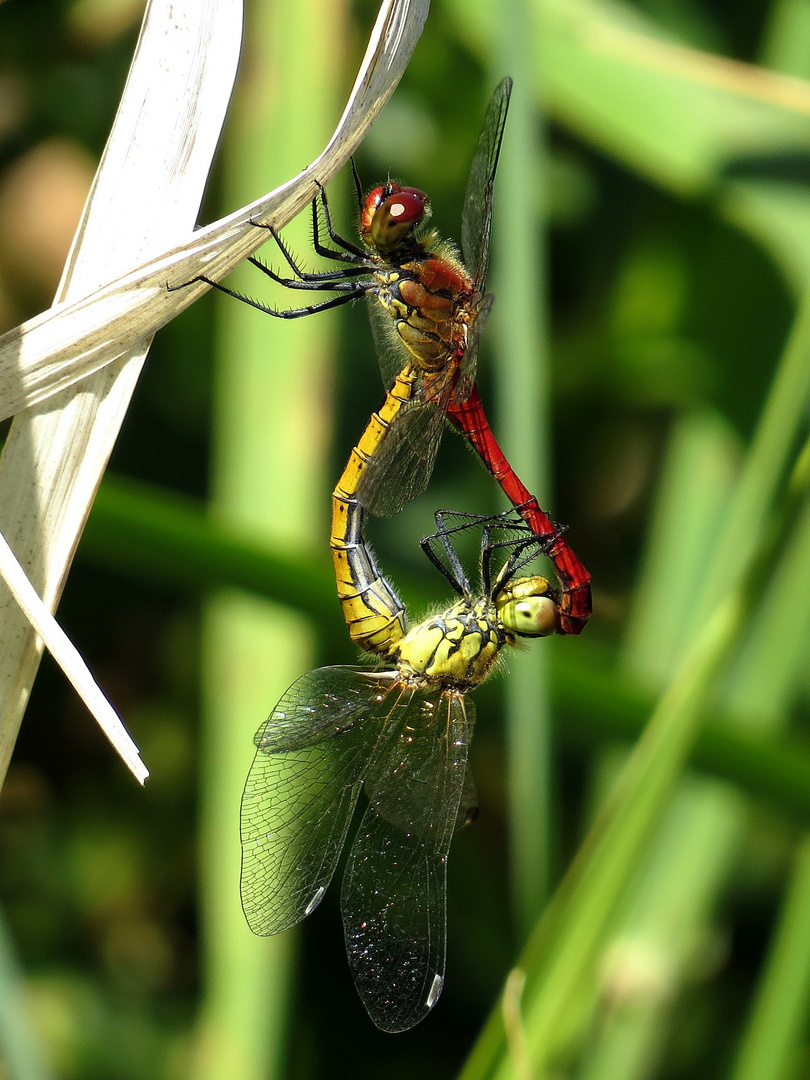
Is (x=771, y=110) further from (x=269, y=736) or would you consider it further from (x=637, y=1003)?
(x=637, y=1003)

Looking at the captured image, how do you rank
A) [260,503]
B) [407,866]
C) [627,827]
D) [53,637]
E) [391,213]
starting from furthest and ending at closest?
[260,503] < [407,866] < [391,213] < [627,827] < [53,637]

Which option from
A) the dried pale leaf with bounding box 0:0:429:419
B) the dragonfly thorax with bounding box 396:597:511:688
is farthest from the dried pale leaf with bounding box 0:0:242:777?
the dragonfly thorax with bounding box 396:597:511:688

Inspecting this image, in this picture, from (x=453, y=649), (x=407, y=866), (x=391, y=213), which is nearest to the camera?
(x=391, y=213)

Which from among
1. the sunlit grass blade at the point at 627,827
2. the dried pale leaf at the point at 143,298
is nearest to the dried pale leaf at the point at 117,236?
the dried pale leaf at the point at 143,298

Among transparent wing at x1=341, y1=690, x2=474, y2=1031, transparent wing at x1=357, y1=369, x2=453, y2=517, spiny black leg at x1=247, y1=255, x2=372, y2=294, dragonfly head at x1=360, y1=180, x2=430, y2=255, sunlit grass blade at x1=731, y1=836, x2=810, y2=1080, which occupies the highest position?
dragonfly head at x1=360, y1=180, x2=430, y2=255

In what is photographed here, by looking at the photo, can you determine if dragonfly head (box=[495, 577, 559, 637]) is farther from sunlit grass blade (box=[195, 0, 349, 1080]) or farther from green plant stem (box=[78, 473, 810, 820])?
sunlit grass blade (box=[195, 0, 349, 1080])

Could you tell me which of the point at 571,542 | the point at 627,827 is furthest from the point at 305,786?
the point at 571,542

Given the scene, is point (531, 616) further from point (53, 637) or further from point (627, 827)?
point (53, 637)

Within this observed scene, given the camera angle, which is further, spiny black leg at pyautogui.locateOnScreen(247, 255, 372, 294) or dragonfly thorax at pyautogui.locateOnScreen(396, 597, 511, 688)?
dragonfly thorax at pyautogui.locateOnScreen(396, 597, 511, 688)
